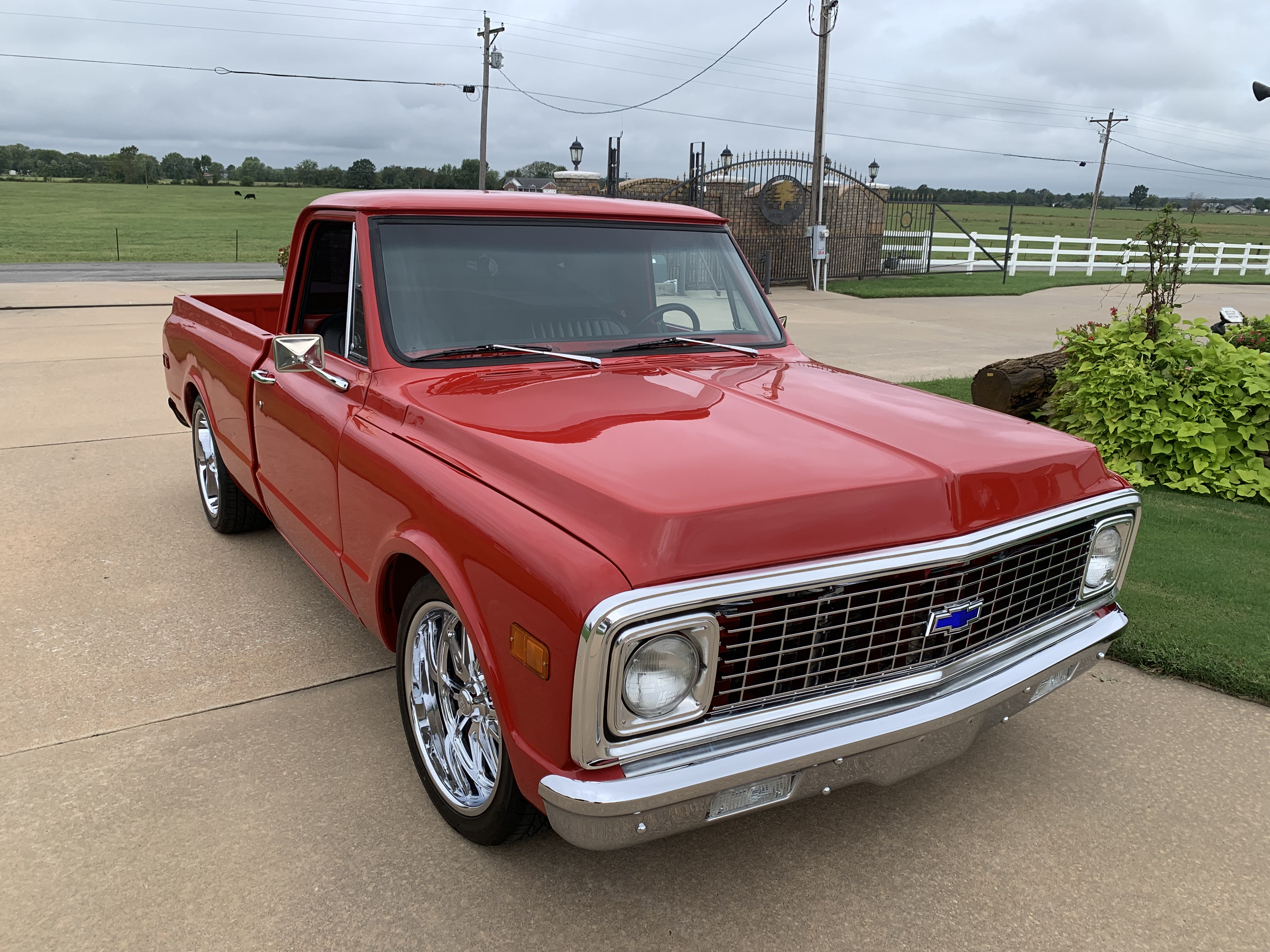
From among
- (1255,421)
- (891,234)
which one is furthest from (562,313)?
(891,234)

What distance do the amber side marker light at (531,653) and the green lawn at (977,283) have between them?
746 inches

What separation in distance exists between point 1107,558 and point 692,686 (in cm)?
151

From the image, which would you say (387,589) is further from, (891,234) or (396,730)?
(891,234)

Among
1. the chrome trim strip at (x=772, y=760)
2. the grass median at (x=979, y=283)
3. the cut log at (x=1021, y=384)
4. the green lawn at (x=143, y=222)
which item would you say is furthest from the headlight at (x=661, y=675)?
the grass median at (x=979, y=283)

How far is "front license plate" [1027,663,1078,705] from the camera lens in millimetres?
2682

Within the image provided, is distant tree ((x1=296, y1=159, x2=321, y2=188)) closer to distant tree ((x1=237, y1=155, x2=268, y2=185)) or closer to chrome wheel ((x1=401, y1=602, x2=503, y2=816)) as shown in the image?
distant tree ((x1=237, y1=155, x2=268, y2=185))

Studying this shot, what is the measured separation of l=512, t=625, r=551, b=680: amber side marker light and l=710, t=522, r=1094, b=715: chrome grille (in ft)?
1.21

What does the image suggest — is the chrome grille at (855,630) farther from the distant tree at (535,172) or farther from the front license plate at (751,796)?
the distant tree at (535,172)

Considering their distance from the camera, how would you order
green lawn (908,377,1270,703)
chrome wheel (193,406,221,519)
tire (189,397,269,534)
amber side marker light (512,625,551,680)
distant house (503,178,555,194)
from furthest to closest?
distant house (503,178,555,194)
chrome wheel (193,406,221,519)
tire (189,397,269,534)
green lawn (908,377,1270,703)
amber side marker light (512,625,551,680)

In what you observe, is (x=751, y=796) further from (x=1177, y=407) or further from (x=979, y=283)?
(x=979, y=283)

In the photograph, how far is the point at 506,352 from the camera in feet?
10.8

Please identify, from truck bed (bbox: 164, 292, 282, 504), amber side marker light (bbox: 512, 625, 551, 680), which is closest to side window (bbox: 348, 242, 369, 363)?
truck bed (bbox: 164, 292, 282, 504)

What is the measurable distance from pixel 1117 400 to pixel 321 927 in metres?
5.93

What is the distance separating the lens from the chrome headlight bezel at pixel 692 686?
193 centimetres
